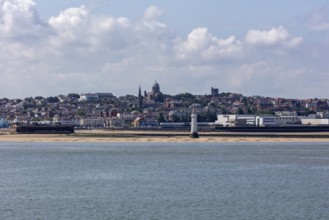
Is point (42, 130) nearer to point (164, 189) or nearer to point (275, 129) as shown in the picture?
point (275, 129)

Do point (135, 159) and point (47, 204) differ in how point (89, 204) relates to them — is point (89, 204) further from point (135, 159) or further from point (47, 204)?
point (135, 159)

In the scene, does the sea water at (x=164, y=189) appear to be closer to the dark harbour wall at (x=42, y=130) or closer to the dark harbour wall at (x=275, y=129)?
the dark harbour wall at (x=42, y=130)

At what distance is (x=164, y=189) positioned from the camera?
4475 centimetres

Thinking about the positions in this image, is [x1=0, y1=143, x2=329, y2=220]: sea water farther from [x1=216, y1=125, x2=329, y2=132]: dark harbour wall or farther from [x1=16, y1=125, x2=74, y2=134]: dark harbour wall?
[x1=216, y1=125, x2=329, y2=132]: dark harbour wall

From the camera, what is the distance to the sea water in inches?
1416

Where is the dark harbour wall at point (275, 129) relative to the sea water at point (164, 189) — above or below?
above

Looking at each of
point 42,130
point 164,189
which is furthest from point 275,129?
point 164,189

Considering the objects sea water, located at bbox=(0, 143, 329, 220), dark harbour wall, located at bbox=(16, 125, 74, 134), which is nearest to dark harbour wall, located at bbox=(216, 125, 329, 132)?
dark harbour wall, located at bbox=(16, 125, 74, 134)

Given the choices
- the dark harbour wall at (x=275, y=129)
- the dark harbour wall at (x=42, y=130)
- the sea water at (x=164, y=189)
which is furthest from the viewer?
the dark harbour wall at (x=275, y=129)

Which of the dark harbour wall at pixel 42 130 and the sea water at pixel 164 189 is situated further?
the dark harbour wall at pixel 42 130

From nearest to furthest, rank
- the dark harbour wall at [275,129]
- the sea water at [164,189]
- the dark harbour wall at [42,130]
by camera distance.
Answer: the sea water at [164,189] < the dark harbour wall at [42,130] < the dark harbour wall at [275,129]

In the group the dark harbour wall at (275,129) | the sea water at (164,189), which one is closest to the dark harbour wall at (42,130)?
the dark harbour wall at (275,129)

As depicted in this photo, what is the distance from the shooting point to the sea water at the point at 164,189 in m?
36.0

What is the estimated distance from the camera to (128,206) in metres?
37.6
